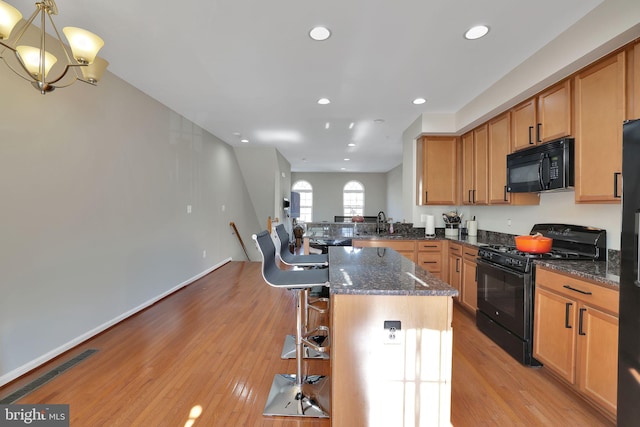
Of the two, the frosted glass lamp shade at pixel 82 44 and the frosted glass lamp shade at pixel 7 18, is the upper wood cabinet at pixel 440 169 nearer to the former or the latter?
the frosted glass lamp shade at pixel 82 44

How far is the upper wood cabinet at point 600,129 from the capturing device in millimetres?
1831

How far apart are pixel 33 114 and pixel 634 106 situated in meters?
4.23

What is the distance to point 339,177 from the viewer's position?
11.6 meters

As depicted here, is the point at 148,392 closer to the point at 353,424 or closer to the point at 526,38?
the point at 353,424

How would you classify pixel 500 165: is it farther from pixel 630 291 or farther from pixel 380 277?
pixel 380 277

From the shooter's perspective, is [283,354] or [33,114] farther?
[283,354]

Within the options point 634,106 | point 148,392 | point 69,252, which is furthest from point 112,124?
point 634,106

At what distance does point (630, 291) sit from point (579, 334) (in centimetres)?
63

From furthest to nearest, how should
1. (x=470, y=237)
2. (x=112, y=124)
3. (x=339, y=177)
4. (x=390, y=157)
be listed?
1. (x=339, y=177)
2. (x=390, y=157)
3. (x=470, y=237)
4. (x=112, y=124)

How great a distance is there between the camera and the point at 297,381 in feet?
6.05

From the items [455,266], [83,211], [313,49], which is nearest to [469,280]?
[455,266]

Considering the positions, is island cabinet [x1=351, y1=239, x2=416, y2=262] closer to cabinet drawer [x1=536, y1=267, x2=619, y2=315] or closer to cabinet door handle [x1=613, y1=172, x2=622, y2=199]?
cabinet drawer [x1=536, y1=267, x2=619, y2=315]

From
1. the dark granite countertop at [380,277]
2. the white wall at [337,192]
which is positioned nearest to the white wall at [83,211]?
the dark granite countertop at [380,277]

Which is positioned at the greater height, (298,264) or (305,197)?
(305,197)
